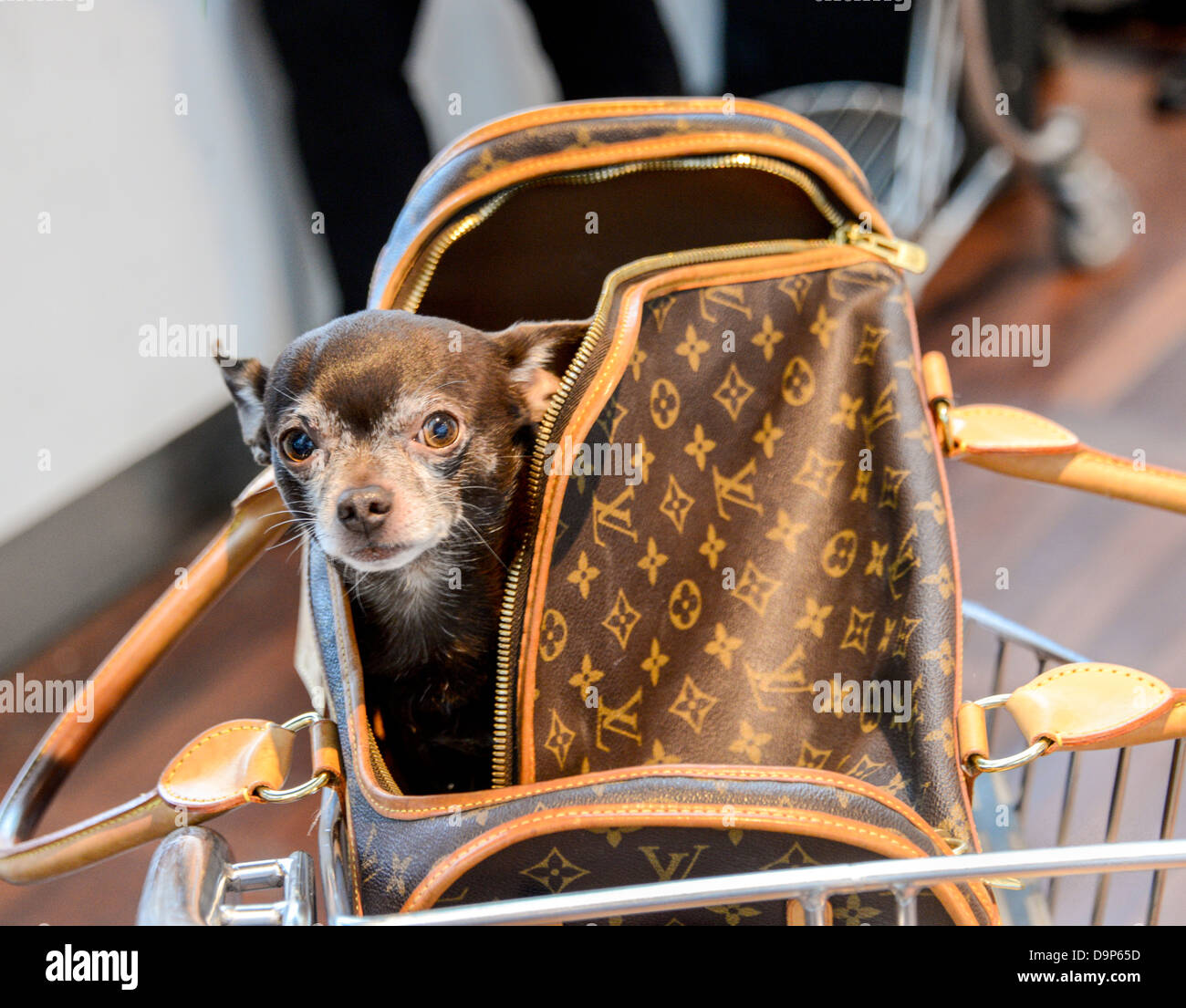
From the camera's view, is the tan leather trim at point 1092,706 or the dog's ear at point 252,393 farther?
the dog's ear at point 252,393

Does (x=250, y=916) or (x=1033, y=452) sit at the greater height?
(x=1033, y=452)

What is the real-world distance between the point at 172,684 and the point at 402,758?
35.0 inches

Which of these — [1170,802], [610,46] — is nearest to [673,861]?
[1170,802]

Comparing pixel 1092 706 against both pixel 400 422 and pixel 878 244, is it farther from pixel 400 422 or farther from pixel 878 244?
pixel 400 422

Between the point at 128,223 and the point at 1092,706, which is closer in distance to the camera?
the point at 1092,706

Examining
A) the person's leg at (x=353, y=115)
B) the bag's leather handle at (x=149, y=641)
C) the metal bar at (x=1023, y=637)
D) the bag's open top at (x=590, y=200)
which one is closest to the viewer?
the bag's open top at (x=590, y=200)

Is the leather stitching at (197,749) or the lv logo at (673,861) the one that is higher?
the leather stitching at (197,749)

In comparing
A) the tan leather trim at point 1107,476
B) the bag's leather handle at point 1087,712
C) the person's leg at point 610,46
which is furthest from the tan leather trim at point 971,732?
the person's leg at point 610,46

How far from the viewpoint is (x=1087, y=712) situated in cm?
79

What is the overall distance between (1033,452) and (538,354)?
1.39 feet

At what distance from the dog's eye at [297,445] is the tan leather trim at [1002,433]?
0.52 metres

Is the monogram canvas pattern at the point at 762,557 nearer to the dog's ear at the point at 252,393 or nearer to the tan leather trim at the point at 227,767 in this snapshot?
the tan leather trim at the point at 227,767

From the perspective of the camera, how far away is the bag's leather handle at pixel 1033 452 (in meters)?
0.95

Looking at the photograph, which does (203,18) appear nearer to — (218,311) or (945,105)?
(218,311)
